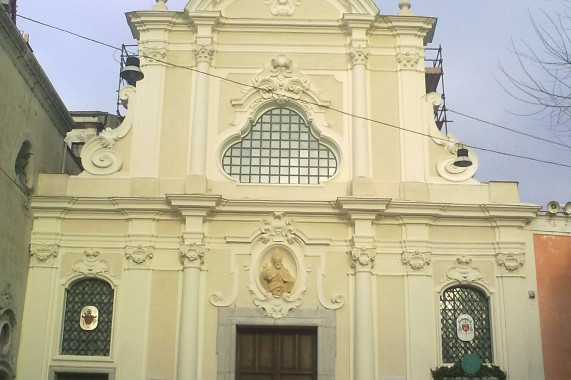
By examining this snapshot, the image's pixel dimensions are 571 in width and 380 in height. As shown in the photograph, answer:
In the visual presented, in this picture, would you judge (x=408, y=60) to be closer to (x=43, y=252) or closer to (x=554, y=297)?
(x=554, y=297)

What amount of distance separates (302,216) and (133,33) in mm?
6319

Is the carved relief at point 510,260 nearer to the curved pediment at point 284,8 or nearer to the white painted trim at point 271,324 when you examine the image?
the white painted trim at point 271,324

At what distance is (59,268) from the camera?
16172mm

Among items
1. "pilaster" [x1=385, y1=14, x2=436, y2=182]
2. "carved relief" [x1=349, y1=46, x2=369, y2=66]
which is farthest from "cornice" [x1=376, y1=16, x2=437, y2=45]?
"carved relief" [x1=349, y1=46, x2=369, y2=66]

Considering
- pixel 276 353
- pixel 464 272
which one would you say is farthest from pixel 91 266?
pixel 464 272

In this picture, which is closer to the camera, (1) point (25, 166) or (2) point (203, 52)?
(1) point (25, 166)

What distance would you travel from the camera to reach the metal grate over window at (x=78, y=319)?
15.8 meters

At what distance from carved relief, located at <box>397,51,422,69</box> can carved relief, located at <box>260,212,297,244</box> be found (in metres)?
4.61

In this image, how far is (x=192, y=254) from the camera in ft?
52.2

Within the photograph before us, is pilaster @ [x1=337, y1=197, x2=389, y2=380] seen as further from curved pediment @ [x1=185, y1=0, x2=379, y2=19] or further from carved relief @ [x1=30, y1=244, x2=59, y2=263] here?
carved relief @ [x1=30, y1=244, x2=59, y2=263]

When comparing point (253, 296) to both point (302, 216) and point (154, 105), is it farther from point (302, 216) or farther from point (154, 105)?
point (154, 105)

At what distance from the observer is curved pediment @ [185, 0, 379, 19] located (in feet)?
59.5

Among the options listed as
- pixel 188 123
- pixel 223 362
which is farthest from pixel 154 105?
pixel 223 362

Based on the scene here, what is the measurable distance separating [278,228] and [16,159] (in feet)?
18.5
